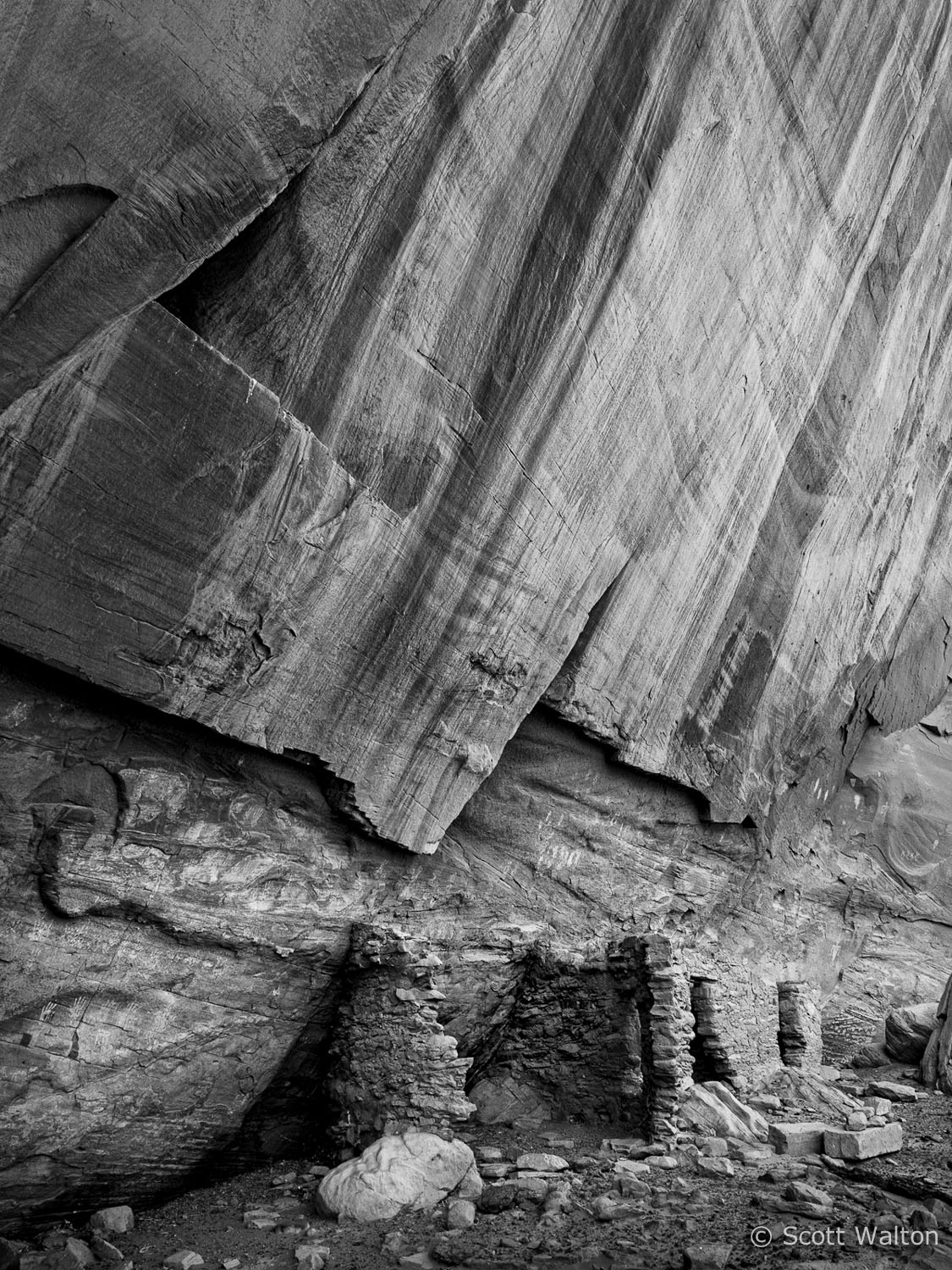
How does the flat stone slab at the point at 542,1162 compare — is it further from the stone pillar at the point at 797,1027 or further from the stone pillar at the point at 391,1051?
the stone pillar at the point at 797,1027

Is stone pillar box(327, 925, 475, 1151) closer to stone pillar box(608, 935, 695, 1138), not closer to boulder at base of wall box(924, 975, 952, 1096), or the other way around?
stone pillar box(608, 935, 695, 1138)

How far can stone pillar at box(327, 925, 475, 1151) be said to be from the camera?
7.39 meters

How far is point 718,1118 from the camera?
26.7 feet

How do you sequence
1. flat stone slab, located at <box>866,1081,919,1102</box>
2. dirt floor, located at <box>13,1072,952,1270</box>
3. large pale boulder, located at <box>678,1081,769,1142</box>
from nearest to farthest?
dirt floor, located at <box>13,1072,952,1270</box> < large pale boulder, located at <box>678,1081,769,1142</box> < flat stone slab, located at <box>866,1081,919,1102</box>

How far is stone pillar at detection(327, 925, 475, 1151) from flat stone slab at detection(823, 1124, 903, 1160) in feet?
9.61

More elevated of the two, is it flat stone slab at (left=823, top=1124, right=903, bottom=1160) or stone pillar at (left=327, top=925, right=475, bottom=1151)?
flat stone slab at (left=823, top=1124, right=903, bottom=1160)

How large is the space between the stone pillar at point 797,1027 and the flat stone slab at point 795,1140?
2962mm

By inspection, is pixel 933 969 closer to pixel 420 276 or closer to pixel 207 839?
pixel 207 839

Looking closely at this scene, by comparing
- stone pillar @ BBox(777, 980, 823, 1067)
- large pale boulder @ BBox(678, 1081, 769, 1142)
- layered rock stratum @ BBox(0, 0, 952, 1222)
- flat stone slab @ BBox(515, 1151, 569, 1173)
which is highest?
layered rock stratum @ BBox(0, 0, 952, 1222)

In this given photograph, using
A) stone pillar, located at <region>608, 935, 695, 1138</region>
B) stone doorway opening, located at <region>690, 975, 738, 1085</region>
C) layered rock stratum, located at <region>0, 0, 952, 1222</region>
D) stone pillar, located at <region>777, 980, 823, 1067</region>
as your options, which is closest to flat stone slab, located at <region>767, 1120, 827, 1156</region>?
stone pillar, located at <region>608, 935, 695, 1138</region>

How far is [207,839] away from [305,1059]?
6.78 feet

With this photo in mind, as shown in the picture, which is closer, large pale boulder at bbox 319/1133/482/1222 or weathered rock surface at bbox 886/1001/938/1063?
large pale boulder at bbox 319/1133/482/1222

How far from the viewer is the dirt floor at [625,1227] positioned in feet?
17.3

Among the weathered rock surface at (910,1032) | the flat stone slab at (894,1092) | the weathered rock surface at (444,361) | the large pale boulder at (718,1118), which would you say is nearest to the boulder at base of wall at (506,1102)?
the large pale boulder at (718,1118)
